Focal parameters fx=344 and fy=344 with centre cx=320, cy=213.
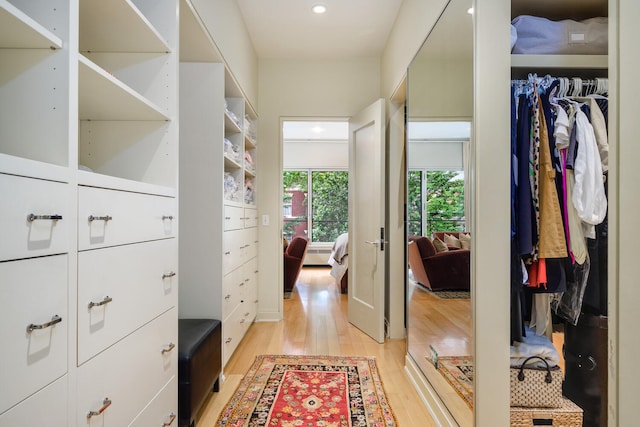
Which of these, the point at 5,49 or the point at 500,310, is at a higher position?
the point at 5,49

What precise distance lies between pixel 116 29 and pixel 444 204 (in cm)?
176

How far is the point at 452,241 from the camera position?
193cm

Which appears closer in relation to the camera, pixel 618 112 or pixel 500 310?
pixel 618 112

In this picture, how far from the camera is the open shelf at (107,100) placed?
42.1 inches

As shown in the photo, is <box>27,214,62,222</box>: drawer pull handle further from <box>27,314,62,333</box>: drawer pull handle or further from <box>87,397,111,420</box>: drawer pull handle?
<box>87,397,111,420</box>: drawer pull handle

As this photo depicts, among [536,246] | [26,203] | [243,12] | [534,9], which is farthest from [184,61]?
[536,246]

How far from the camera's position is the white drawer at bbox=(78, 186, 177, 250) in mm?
956

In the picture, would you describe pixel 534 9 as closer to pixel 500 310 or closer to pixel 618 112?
pixel 618 112

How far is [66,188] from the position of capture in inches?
34.2

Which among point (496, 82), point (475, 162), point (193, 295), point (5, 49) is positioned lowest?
point (193, 295)

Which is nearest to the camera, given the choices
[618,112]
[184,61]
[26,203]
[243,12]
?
[26,203]

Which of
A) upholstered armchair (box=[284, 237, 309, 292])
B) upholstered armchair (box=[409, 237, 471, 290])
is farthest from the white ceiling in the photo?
upholstered armchair (box=[284, 237, 309, 292])

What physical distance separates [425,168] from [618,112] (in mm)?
1344

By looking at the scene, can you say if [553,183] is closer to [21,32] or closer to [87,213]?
[87,213]
